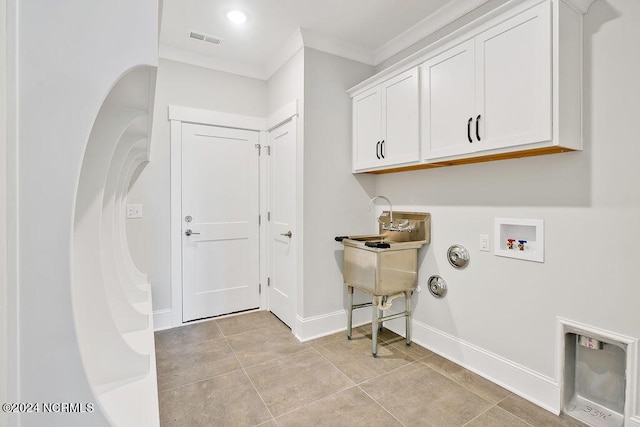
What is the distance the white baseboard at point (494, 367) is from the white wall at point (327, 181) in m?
0.88

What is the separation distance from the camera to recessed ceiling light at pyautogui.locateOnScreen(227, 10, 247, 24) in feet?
8.39

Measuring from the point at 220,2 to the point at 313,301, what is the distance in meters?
2.64

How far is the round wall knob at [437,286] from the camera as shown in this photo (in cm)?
257

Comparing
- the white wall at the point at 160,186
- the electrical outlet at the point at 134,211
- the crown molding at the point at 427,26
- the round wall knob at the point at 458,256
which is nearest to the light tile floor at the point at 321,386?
the white wall at the point at 160,186

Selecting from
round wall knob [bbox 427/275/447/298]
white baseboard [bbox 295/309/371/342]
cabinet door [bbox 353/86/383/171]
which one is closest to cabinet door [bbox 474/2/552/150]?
cabinet door [bbox 353/86/383/171]

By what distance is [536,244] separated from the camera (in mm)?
1978

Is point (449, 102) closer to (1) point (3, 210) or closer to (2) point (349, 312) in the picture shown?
(2) point (349, 312)

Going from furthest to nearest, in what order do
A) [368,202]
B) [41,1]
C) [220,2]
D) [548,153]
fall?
1. [368,202]
2. [220,2]
3. [548,153]
4. [41,1]

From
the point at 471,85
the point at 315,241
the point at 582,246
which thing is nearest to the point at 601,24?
the point at 471,85

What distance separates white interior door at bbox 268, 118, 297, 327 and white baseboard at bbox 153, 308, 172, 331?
107 centimetres

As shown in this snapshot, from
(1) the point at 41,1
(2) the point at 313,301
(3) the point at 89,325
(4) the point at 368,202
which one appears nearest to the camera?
(1) the point at 41,1

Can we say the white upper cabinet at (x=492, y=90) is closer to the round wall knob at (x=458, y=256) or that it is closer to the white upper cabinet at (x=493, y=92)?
the white upper cabinet at (x=493, y=92)

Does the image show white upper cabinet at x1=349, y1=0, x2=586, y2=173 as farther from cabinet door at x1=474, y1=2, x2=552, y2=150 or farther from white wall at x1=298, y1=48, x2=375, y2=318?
white wall at x1=298, y1=48, x2=375, y2=318

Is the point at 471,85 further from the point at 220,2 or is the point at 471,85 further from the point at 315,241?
the point at 220,2
